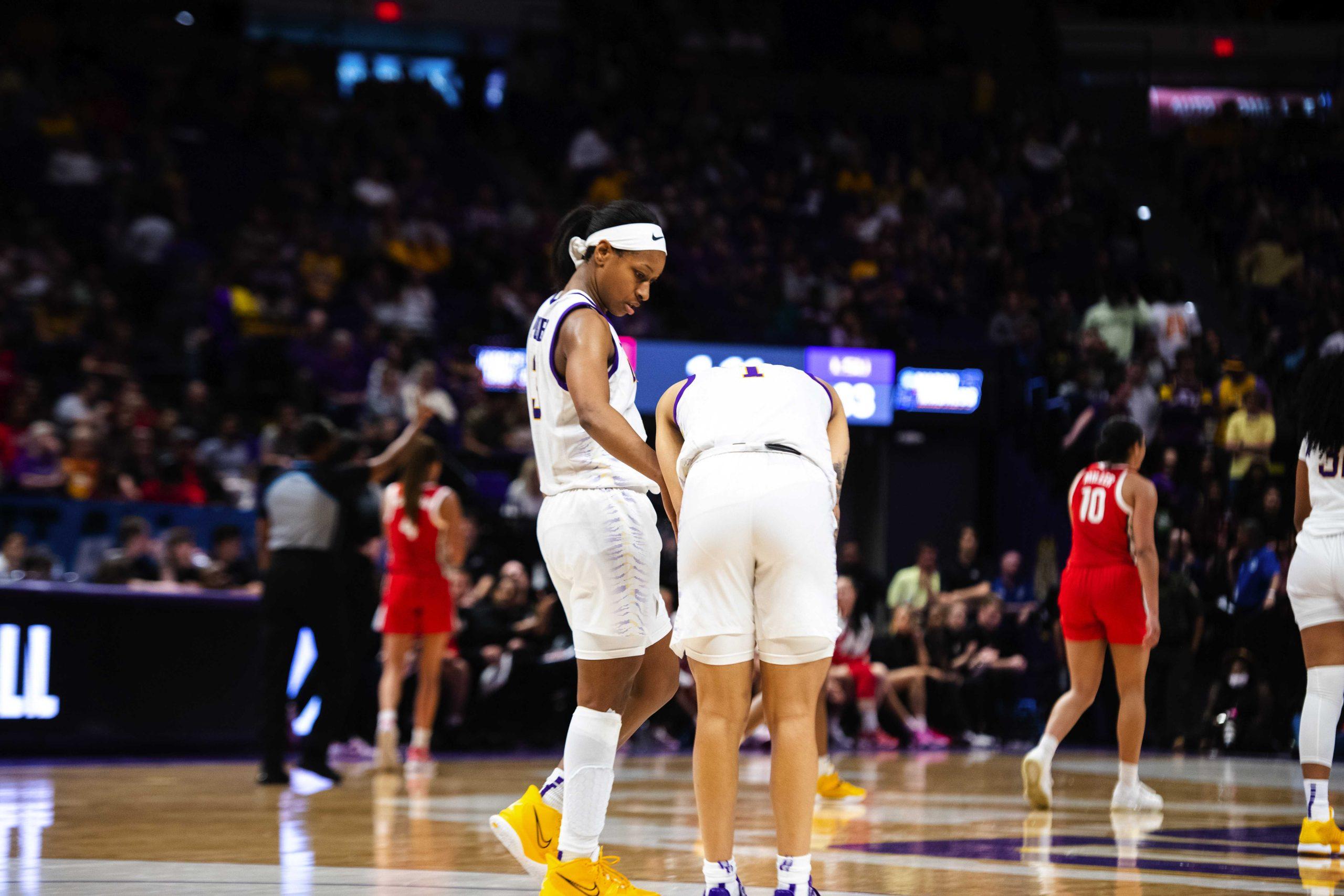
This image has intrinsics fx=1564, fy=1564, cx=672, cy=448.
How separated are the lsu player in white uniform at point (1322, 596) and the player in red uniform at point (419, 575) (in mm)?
5835

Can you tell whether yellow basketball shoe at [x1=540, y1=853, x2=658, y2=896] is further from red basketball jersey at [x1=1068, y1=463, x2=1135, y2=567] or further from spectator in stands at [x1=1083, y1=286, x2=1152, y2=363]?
spectator in stands at [x1=1083, y1=286, x2=1152, y2=363]

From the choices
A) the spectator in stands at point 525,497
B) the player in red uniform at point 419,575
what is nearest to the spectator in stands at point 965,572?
the spectator in stands at point 525,497

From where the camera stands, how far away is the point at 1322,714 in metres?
6.33

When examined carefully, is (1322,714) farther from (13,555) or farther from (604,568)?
(13,555)

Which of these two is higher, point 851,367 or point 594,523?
point 851,367

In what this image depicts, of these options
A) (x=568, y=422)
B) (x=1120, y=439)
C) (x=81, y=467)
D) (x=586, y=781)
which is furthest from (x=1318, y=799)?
(x=81, y=467)

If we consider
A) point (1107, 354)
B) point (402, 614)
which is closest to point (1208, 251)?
point (1107, 354)

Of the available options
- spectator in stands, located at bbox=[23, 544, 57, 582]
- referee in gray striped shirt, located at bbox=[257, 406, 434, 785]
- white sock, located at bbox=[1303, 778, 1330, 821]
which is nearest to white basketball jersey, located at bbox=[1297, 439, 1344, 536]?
white sock, located at bbox=[1303, 778, 1330, 821]

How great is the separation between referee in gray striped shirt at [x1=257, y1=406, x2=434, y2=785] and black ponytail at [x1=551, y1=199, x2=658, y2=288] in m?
4.50

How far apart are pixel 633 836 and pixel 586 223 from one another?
299 centimetres

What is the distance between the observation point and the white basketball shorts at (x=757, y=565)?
427cm

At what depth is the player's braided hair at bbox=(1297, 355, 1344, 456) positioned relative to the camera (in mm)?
6320

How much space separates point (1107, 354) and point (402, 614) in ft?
29.9

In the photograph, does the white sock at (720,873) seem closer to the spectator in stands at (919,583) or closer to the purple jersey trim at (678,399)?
the purple jersey trim at (678,399)
